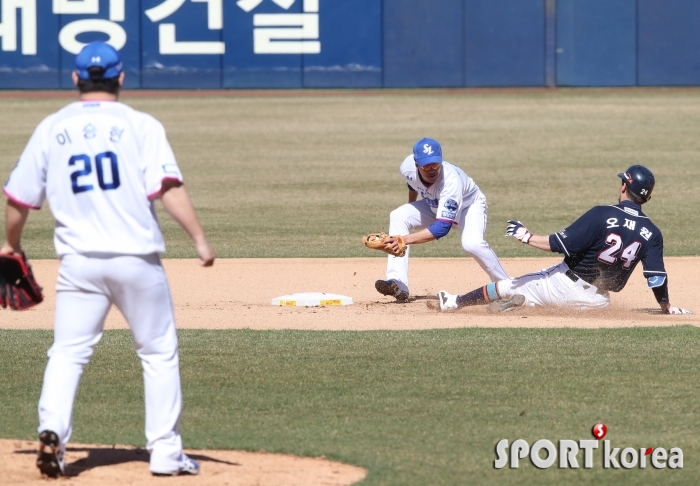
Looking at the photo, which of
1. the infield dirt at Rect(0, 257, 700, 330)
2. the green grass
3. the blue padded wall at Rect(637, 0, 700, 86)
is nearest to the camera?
the green grass

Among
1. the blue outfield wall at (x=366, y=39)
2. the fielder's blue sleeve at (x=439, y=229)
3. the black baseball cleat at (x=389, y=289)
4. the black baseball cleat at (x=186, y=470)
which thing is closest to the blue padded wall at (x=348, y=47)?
the blue outfield wall at (x=366, y=39)

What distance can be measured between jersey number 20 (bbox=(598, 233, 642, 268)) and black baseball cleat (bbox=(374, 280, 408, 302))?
6.17ft

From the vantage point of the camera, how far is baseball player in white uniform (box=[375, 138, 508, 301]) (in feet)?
30.2

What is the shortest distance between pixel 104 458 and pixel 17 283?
36.3 inches

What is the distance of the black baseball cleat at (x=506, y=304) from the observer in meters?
9.05

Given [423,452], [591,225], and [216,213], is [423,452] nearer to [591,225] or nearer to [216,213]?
[591,225]

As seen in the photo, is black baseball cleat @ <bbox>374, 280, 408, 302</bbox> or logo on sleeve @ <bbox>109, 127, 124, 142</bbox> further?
black baseball cleat @ <bbox>374, 280, 408, 302</bbox>

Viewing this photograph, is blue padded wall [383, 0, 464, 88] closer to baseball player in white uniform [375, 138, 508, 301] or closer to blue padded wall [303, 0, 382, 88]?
blue padded wall [303, 0, 382, 88]

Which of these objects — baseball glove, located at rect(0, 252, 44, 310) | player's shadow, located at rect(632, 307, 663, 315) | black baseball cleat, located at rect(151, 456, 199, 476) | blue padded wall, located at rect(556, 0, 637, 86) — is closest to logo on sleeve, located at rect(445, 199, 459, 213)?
player's shadow, located at rect(632, 307, 663, 315)

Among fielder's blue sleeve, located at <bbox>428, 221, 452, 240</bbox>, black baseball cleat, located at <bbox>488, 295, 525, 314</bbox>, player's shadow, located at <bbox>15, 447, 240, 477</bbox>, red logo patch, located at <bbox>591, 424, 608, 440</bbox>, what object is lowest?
player's shadow, located at <bbox>15, 447, 240, 477</bbox>

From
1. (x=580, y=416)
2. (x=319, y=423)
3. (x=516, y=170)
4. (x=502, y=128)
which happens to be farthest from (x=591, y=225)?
(x=502, y=128)

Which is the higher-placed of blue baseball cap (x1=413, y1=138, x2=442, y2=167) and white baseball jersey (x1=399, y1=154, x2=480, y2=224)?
blue baseball cap (x1=413, y1=138, x2=442, y2=167)

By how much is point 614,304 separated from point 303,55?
20.7m

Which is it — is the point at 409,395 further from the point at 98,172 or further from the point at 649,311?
the point at 649,311
